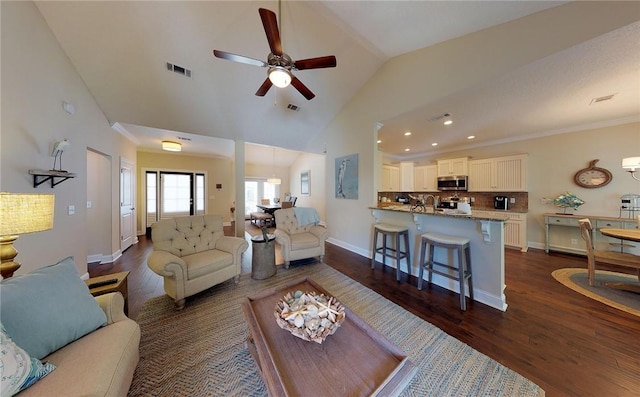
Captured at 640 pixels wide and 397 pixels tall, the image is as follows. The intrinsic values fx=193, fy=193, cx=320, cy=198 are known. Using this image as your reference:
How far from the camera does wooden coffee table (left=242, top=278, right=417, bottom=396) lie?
907 millimetres

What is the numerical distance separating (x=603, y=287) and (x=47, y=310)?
530 centimetres

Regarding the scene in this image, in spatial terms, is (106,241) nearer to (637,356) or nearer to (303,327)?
(303,327)

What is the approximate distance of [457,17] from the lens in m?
2.13

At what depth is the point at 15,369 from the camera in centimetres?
78

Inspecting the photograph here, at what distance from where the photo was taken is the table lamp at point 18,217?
113 cm

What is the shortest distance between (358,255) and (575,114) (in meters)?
4.35

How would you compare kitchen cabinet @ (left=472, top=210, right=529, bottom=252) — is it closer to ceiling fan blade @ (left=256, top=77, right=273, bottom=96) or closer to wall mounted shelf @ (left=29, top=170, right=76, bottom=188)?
ceiling fan blade @ (left=256, top=77, right=273, bottom=96)

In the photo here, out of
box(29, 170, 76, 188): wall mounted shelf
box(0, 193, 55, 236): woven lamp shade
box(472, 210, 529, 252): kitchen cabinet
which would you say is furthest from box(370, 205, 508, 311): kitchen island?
box(29, 170, 76, 188): wall mounted shelf

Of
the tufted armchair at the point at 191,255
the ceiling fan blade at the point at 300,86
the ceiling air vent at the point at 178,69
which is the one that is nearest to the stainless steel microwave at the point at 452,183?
the ceiling fan blade at the point at 300,86

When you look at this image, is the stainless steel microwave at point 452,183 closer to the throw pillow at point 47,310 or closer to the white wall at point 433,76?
the white wall at point 433,76

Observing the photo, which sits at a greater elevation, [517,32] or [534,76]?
[517,32]

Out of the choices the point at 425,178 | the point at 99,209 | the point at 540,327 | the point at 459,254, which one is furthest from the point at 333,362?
the point at 425,178

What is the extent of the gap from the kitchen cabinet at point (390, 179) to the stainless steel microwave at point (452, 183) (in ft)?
3.61

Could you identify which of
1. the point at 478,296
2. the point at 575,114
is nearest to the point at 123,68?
the point at 478,296
